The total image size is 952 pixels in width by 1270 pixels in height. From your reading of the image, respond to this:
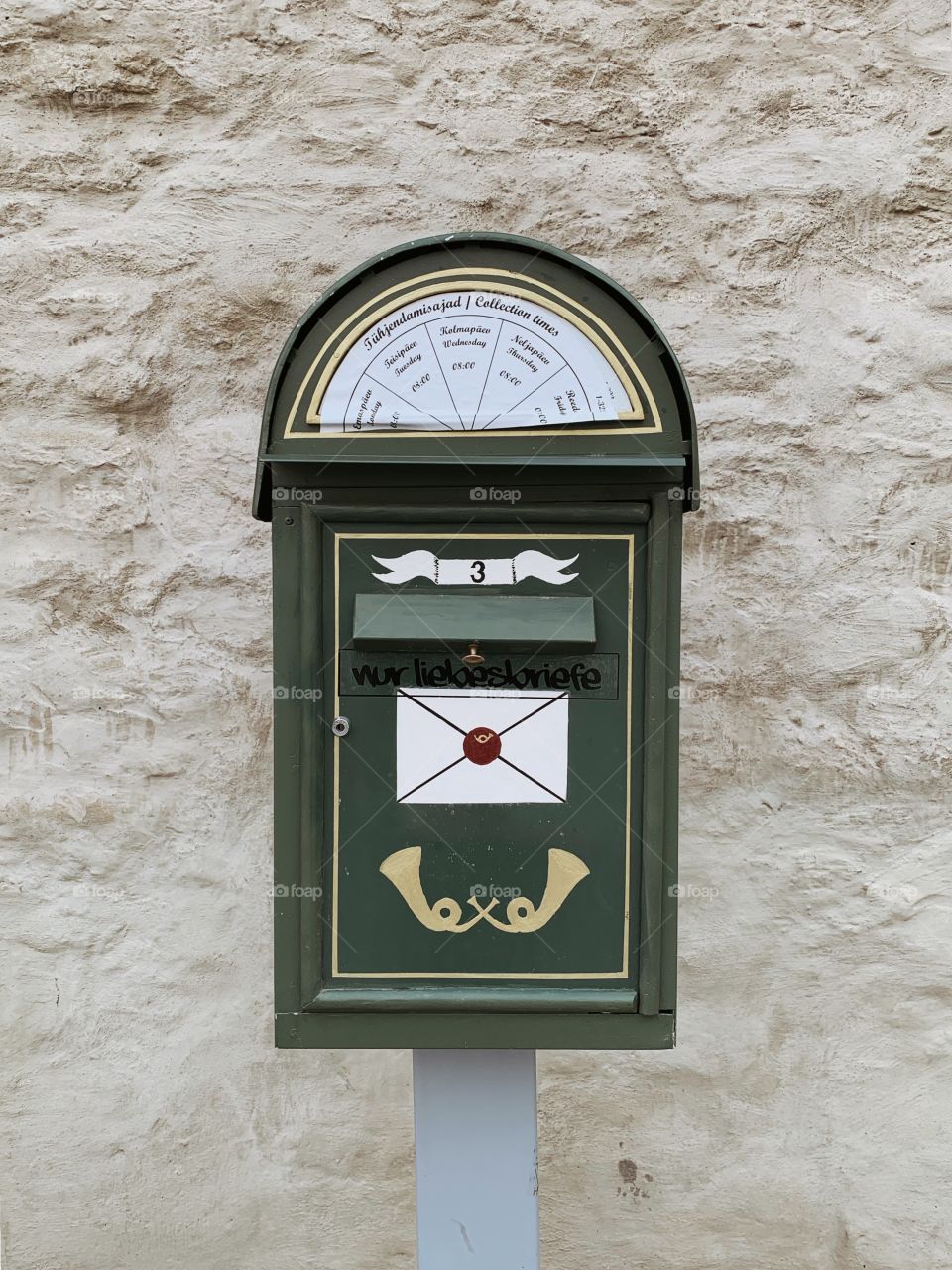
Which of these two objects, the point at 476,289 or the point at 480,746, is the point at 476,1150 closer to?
the point at 480,746

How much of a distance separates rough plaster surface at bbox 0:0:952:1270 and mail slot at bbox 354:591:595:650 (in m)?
1.16

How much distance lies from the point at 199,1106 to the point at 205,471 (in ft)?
5.73

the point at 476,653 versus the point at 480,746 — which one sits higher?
the point at 476,653

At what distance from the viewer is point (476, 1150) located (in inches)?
82.1

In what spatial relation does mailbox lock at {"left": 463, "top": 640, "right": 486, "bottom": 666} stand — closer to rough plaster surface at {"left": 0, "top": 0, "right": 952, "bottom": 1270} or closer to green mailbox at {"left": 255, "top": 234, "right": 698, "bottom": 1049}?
green mailbox at {"left": 255, "top": 234, "right": 698, "bottom": 1049}

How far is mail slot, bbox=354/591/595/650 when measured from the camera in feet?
5.94

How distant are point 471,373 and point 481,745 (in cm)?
65

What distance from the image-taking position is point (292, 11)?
287cm

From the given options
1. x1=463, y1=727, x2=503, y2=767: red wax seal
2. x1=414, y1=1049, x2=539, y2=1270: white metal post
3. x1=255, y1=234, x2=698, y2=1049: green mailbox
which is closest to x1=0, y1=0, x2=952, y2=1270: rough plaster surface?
x1=414, y1=1049, x2=539, y2=1270: white metal post

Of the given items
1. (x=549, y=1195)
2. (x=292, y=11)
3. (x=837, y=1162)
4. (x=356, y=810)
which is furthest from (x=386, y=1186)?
(x=292, y=11)

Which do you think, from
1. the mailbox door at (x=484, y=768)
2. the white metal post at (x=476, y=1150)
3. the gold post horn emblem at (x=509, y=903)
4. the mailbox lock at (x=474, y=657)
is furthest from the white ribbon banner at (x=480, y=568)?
the white metal post at (x=476, y=1150)

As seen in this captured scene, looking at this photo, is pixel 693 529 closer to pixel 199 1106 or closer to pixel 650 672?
pixel 650 672

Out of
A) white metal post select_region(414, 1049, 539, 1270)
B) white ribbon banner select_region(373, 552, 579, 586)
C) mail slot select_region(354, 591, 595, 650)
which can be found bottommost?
white metal post select_region(414, 1049, 539, 1270)

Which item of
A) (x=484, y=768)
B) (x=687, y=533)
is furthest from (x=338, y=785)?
(x=687, y=533)
